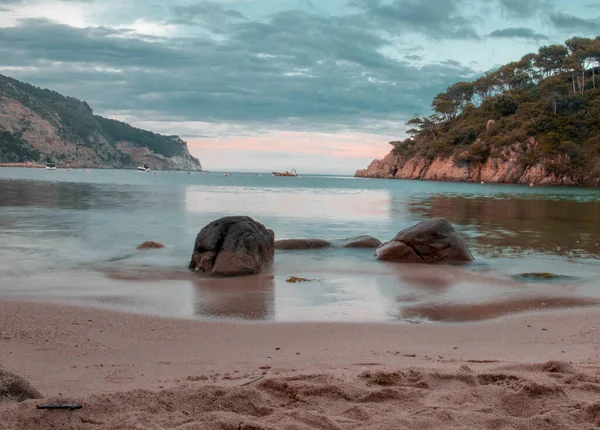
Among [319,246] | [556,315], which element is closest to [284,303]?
[556,315]

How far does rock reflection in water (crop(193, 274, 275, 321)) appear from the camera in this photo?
7734 mm

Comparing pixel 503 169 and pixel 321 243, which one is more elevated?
pixel 503 169

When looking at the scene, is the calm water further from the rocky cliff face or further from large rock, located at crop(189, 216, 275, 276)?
the rocky cliff face

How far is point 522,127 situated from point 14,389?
3950 inches

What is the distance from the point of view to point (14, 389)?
389 cm

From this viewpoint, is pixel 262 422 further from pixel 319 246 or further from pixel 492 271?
pixel 319 246

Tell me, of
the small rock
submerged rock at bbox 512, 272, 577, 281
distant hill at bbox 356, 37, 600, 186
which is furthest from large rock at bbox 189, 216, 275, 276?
distant hill at bbox 356, 37, 600, 186

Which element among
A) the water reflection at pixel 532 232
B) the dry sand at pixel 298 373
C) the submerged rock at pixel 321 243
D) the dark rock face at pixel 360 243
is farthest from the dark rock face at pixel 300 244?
the dry sand at pixel 298 373

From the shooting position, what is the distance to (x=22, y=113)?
176 m

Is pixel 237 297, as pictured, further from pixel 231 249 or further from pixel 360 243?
pixel 360 243

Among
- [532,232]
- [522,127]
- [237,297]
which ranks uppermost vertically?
[522,127]

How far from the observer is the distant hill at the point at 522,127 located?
287ft

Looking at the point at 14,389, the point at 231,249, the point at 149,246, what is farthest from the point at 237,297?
the point at 149,246

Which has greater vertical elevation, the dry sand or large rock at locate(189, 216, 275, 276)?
large rock at locate(189, 216, 275, 276)
